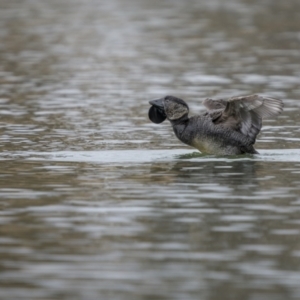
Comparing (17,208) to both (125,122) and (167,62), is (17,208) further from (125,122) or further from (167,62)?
(167,62)

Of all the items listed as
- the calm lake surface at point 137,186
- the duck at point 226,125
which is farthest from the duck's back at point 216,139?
the calm lake surface at point 137,186

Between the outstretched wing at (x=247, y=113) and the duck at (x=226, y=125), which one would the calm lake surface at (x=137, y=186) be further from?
the outstretched wing at (x=247, y=113)

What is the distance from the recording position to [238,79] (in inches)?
1011

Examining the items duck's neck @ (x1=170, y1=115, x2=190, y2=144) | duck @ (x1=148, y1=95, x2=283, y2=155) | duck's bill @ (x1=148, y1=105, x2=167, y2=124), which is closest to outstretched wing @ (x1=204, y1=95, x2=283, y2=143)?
duck @ (x1=148, y1=95, x2=283, y2=155)

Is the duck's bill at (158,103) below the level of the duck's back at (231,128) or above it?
above

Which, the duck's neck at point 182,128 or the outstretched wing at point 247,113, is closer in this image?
the outstretched wing at point 247,113

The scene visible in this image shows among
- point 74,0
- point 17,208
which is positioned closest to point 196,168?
point 17,208

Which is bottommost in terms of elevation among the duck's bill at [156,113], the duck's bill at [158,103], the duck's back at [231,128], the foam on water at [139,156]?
the foam on water at [139,156]

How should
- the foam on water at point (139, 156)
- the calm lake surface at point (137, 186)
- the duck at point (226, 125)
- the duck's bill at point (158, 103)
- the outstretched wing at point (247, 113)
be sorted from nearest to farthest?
the calm lake surface at point (137, 186) → the outstretched wing at point (247, 113) → the duck at point (226, 125) → the foam on water at point (139, 156) → the duck's bill at point (158, 103)

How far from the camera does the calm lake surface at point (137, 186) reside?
29.4ft

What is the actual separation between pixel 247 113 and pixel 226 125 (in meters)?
0.32

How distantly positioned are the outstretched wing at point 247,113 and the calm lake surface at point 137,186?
0.42 m

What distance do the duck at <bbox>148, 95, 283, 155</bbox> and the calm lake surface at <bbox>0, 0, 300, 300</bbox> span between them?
22 centimetres

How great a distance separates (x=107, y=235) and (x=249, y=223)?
4.59 ft
